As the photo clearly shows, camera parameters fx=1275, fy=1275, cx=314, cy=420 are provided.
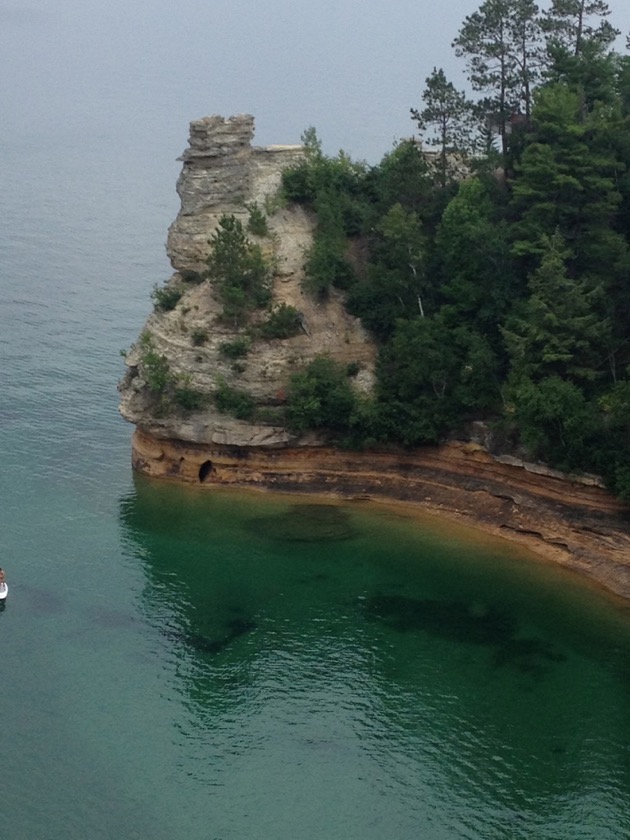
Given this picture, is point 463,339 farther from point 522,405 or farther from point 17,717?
point 17,717

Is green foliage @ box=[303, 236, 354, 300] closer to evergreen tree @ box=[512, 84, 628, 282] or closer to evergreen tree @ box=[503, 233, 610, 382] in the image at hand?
evergreen tree @ box=[512, 84, 628, 282]

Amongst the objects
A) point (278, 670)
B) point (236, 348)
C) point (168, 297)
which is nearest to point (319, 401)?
point (236, 348)

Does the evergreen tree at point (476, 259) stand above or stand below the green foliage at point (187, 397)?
above

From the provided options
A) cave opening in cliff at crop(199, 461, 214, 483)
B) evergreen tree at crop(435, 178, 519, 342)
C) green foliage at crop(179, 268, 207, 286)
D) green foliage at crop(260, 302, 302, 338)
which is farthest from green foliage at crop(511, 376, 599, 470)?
green foliage at crop(179, 268, 207, 286)

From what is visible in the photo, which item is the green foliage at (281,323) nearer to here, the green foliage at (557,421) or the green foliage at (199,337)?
the green foliage at (199,337)

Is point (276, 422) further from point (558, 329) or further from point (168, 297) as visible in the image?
point (558, 329)

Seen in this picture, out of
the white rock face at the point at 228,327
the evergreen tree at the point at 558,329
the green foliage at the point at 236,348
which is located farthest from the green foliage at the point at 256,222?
the evergreen tree at the point at 558,329
